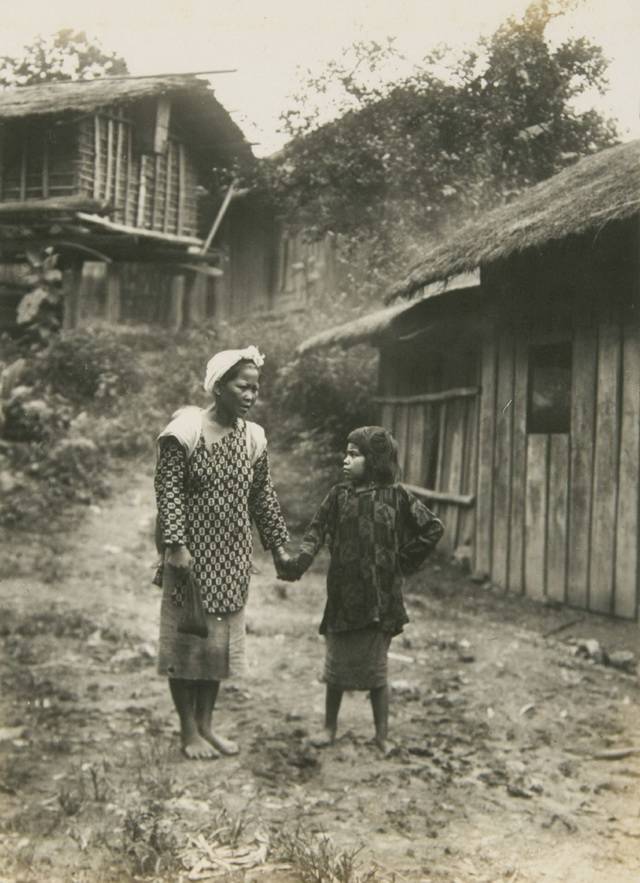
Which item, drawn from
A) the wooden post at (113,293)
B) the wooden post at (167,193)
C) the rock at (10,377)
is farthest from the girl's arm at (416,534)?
the wooden post at (113,293)

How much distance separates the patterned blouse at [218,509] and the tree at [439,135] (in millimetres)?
2294

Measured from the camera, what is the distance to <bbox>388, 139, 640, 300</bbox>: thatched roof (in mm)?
5562

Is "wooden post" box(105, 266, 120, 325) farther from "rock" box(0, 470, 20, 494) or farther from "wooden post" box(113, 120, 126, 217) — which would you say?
"rock" box(0, 470, 20, 494)

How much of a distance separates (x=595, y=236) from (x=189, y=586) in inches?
136

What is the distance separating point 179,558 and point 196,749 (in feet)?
3.37

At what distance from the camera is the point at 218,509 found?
327 centimetres

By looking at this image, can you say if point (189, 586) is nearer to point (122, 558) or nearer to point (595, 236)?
point (595, 236)

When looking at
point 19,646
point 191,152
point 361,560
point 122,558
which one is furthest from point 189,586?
point 191,152

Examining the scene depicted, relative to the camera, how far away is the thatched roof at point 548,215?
5562mm

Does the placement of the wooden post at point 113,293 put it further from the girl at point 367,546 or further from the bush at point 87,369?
the girl at point 367,546

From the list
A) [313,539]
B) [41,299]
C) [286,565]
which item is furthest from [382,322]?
[41,299]

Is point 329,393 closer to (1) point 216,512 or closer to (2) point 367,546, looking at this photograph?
(2) point 367,546

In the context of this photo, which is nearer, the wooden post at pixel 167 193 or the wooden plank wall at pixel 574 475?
the wooden plank wall at pixel 574 475

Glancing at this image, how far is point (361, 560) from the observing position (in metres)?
3.73
